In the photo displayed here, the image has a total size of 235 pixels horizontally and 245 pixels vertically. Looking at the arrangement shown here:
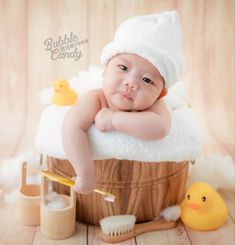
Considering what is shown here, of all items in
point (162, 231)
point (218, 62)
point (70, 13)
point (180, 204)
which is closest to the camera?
point (162, 231)

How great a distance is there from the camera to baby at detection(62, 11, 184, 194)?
1368 mm

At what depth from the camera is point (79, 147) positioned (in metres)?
1.37

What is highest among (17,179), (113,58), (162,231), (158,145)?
(113,58)

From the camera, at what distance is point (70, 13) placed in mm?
1865

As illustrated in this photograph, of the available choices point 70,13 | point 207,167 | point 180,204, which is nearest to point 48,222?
point 180,204

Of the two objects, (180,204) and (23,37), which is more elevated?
(23,37)

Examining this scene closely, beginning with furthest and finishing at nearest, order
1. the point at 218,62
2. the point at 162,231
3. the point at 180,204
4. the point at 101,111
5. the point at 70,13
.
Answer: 1. the point at 218,62
2. the point at 70,13
3. the point at 180,204
4. the point at 162,231
5. the point at 101,111

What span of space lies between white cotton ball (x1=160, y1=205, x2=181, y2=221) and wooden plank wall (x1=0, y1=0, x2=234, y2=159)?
1.88ft

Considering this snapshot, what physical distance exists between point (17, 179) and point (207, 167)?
2.16ft

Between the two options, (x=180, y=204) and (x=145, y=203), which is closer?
(x=145, y=203)

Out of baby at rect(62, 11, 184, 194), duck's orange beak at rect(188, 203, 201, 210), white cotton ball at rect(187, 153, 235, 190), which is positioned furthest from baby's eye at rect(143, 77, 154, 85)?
white cotton ball at rect(187, 153, 235, 190)

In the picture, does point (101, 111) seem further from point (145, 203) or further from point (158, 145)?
point (145, 203)

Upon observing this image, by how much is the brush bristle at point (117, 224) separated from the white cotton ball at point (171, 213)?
110mm

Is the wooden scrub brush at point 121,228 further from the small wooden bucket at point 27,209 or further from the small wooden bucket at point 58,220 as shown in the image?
the small wooden bucket at point 27,209
